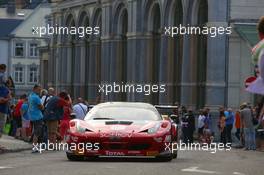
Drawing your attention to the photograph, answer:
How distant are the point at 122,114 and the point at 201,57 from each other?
29.4 metres

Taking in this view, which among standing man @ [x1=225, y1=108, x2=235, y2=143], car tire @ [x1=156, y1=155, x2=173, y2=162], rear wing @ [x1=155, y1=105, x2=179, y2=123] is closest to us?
car tire @ [x1=156, y1=155, x2=173, y2=162]

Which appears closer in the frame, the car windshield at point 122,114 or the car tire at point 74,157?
the car tire at point 74,157

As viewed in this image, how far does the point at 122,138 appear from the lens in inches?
841

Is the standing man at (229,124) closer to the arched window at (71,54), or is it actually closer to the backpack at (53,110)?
the backpack at (53,110)

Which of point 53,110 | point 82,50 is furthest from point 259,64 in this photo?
point 82,50

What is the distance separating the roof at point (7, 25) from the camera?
11769cm

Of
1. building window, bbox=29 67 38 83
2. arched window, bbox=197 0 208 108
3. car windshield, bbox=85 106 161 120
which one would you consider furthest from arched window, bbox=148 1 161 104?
building window, bbox=29 67 38 83

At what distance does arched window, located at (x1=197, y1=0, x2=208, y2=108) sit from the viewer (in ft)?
166

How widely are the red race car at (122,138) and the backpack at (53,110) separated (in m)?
5.95

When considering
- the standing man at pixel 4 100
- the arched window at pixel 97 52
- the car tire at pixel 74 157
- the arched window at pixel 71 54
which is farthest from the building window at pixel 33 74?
the car tire at pixel 74 157

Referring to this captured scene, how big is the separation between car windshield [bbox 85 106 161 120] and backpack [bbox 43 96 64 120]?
5.38 meters

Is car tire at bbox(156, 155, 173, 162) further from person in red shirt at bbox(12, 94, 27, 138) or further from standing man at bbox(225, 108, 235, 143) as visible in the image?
standing man at bbox(225, 108, 235, 143)

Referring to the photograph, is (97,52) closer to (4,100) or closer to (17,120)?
(17,120)

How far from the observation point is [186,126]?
4288 cm
